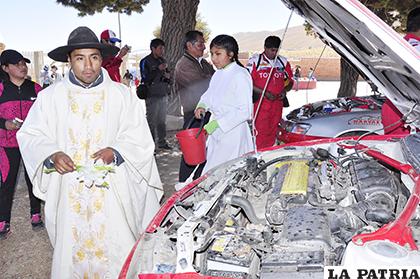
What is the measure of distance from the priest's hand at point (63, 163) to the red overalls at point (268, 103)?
13.1 feet

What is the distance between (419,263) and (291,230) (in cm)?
53

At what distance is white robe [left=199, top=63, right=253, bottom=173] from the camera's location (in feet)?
13.4

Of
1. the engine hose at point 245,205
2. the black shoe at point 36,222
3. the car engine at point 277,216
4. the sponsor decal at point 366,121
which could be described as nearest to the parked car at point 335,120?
the sponsor decal at point 366,121

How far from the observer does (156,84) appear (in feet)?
25.1

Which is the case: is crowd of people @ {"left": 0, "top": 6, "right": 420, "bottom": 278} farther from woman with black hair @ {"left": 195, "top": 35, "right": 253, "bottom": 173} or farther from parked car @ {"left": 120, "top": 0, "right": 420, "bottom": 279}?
woman with black hair @ {"left": 195, "top": 35, "right": 253, "bottom": 173}

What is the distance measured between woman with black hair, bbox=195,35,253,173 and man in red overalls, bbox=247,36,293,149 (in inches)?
79.6

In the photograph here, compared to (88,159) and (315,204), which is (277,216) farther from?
(88,159)

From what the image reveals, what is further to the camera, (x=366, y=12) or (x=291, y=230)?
(x=291, y=230)

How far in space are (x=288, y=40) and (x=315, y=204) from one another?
8620 cm

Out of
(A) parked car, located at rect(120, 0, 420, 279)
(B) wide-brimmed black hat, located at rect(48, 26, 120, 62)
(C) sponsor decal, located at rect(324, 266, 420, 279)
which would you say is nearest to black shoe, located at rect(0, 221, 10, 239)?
(B) wide-brimmed black hat, located at rect(48, 26, 120, 62)

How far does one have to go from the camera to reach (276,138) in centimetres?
647

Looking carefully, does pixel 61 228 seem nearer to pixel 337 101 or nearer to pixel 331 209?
pixel 331 209

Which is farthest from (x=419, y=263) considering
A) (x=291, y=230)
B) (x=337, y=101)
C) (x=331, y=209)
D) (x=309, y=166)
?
(x=337, y=101)

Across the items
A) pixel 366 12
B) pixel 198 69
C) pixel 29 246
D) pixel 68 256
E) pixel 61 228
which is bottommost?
pixel 29 246
